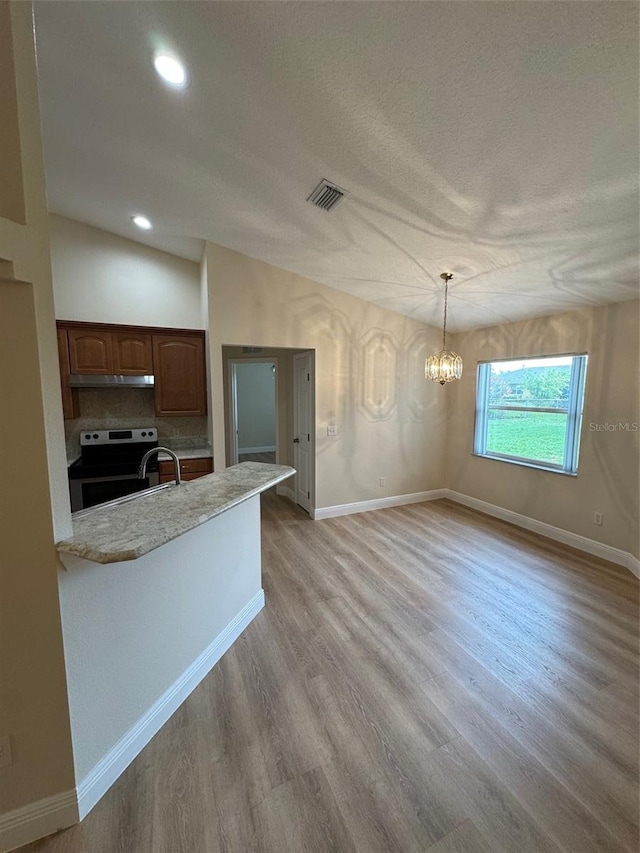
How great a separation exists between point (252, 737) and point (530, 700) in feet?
4.78

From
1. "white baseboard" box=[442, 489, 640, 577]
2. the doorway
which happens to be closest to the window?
"white baseboard" box=[442, 489, 640, 577]

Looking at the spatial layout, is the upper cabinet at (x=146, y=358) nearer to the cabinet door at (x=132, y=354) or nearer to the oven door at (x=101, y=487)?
the cabinet door at (x=132, y=354)

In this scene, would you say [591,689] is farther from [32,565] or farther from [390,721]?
[32,565]

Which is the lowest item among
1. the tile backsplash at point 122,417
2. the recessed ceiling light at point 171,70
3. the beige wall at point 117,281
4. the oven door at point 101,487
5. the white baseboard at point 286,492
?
the white baseboard at point 286,492

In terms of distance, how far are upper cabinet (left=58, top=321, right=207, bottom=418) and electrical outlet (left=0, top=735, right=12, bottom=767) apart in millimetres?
3040

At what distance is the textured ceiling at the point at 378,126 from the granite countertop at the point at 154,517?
1984mm

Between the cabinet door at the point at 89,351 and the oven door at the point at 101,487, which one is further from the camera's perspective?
the cabinet door at the point at 89,351

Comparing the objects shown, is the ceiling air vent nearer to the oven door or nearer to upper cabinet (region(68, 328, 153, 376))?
upper cabinet (region(68, 328, 153, 376))

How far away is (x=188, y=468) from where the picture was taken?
369 centimetres

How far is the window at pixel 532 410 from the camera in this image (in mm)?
3627

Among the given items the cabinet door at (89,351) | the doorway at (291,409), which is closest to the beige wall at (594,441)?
the doorway at (291,409)

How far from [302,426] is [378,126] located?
3.31 metres

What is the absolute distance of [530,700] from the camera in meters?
1.84

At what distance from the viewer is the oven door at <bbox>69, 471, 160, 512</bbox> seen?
322 cm
